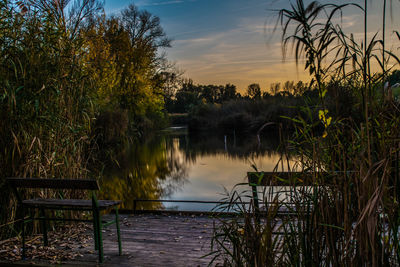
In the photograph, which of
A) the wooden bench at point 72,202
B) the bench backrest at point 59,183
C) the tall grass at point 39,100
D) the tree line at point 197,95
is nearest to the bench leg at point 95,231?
the wooden bench at point 72,202

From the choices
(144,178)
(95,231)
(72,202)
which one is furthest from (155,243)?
(144,178)

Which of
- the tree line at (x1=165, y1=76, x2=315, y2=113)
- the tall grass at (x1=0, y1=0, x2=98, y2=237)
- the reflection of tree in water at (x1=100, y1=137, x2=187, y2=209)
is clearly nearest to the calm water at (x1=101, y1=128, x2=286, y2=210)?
the reflection of tree in water at (x1=100, y1=137, x2=187, y2=209)

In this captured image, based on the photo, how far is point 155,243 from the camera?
389 centimetres

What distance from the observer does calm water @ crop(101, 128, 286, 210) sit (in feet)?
32.5

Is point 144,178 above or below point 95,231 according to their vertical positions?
below

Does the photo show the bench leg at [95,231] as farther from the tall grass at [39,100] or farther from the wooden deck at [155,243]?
the tall grass at [39,100]

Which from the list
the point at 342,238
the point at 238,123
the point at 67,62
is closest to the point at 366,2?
the point at 342,238

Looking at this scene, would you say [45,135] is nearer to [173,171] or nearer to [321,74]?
[321,74]

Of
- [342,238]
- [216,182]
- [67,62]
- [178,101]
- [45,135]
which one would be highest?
[178,101]

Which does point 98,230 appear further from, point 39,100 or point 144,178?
point 144,178

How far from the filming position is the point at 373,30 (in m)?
1.74

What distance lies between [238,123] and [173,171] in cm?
1518

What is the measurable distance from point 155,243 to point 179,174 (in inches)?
398

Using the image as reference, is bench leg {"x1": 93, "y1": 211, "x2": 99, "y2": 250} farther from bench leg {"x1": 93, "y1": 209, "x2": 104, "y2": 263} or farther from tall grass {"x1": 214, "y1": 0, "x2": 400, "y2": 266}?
tall grass {"x1": 214, "y1": 0, "x2": 400, "y2": 266}
